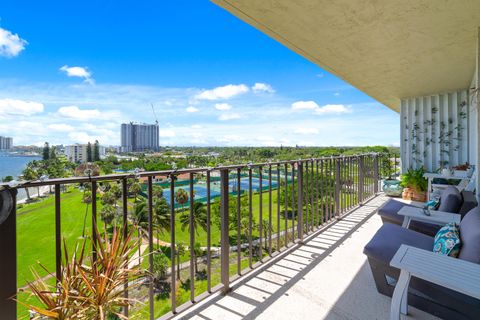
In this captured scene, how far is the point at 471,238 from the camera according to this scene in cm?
158

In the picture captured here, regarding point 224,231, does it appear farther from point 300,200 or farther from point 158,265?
point 158,265

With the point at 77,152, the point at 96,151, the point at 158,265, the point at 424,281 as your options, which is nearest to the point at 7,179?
the point at 96,151

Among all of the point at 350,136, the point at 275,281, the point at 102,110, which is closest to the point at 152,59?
the point at 102,110

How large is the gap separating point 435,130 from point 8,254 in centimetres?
803

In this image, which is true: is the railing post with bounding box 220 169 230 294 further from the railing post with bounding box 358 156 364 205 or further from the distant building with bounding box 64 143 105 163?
the railing post with bounding box 358 156 364 205

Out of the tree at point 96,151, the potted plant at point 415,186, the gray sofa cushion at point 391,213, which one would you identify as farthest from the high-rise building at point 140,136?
the potted plant at point 415,186

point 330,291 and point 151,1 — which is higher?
point 151,1

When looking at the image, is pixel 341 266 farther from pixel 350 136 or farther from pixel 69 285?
pixel 350 136

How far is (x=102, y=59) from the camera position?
82.0 ft

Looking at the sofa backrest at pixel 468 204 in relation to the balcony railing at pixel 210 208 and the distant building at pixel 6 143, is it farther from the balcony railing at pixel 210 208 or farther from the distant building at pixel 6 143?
the distant building at pixel 6 143

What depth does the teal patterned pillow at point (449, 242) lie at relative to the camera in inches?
68.2

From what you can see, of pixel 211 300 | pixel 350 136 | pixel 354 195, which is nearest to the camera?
pixel 211 300

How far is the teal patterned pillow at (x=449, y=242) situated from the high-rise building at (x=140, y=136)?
12.8 ft

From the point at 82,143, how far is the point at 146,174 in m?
0.98
